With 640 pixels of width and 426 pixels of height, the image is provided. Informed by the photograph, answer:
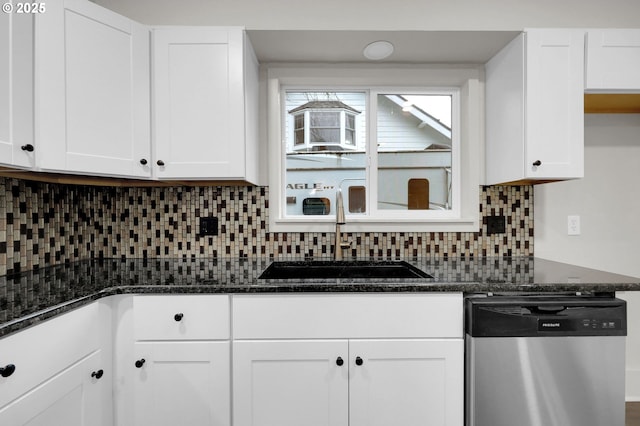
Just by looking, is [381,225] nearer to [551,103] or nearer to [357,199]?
[357,199]

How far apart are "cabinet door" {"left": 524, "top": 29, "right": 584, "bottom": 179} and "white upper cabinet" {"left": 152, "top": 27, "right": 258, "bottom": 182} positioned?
1376 mm

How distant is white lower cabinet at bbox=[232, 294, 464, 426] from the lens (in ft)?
4.49

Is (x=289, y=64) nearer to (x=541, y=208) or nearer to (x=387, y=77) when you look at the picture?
(x=387, y=77)

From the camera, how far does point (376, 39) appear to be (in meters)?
1.81

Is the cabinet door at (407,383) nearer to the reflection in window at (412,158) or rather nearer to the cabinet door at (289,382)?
the cabinet door at (289,382)

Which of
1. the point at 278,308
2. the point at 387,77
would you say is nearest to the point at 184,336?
the point at 278,308

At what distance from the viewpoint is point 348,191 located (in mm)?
2178

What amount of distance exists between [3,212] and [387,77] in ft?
6.53

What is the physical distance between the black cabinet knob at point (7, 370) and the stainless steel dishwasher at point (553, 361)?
1.45 m

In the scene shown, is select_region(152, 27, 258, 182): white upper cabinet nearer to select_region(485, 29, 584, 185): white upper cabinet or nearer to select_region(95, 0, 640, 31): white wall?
select_region(95, 0, 640, 31): white wall

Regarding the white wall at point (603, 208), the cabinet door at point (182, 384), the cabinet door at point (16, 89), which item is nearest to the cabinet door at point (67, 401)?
the cabinet door at point (182, 384)

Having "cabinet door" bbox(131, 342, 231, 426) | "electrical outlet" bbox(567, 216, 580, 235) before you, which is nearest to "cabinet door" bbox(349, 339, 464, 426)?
"cabinet door" bbox(131, 342, 231, 426)

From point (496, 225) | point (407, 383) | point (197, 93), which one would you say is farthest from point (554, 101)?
point (197, 93)

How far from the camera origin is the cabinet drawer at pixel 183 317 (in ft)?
4.47
